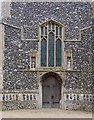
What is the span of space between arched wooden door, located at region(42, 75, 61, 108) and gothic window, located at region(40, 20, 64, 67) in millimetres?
893

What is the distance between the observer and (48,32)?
17.9 metres

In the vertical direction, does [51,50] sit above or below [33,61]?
above

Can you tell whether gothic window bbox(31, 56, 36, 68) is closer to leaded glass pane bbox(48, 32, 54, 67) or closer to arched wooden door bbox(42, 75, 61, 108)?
leaded glass pane bbox(48, 32, 54, 67)

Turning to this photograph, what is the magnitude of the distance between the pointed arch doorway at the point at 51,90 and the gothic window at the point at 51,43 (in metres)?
0.71

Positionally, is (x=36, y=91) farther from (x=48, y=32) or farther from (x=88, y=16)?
(x=88, y=16)

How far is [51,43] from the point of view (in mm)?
17891

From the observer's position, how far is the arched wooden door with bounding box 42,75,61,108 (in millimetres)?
17812

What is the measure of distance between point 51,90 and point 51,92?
0.11m

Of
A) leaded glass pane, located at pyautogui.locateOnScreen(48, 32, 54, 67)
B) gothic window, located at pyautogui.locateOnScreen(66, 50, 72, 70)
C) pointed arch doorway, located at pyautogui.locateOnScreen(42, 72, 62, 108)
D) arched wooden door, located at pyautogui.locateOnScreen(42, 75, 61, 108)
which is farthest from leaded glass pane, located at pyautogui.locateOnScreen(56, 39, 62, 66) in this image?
arched wooden door, located at pyautogui.locateOnScreen(42, 75, 61, 108)

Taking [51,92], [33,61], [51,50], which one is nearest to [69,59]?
[51,50]

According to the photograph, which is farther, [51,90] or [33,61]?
[51,90]

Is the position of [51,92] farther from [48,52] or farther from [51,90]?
[48,52]

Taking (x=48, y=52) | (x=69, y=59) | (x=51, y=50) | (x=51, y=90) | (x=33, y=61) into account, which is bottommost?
(x=51, y=90)

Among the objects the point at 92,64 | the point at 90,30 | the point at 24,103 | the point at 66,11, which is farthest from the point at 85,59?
the point at 24,103
